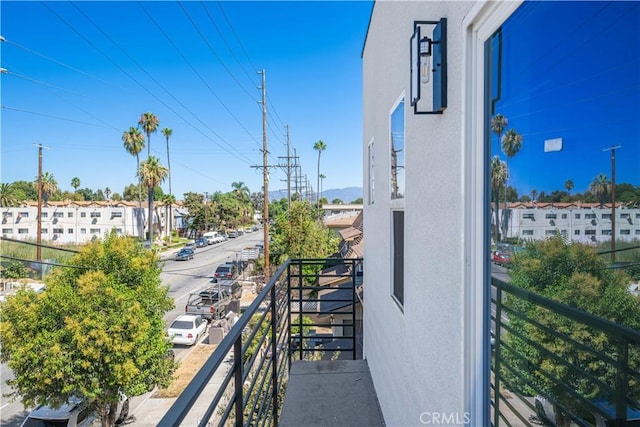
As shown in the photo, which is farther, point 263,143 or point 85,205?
point 85,205

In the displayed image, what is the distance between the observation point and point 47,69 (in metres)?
20.0

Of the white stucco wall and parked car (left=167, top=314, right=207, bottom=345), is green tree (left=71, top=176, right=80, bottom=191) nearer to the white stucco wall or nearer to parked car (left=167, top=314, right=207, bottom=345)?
parked car (left=167, top=314, right=207, bottom=345)

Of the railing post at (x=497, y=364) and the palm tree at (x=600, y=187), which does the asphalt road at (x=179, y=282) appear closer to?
the railing post at (x=497, y=364)

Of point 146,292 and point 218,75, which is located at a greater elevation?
point 218,75

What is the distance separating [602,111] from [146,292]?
9850 mm

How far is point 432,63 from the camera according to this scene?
134 cm

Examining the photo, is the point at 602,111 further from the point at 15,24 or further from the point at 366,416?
the point at 15,24

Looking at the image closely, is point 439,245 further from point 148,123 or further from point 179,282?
point 148,123

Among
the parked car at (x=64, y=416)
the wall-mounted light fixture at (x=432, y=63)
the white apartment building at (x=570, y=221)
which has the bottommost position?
the parked car at (x=64, y=416)

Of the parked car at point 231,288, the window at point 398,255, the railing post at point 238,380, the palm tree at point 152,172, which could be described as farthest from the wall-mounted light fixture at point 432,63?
the palm tree at point 152,172

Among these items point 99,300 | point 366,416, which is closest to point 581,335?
point 366,416

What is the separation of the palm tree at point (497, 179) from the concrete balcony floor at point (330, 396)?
1999mm

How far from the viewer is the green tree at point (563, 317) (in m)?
0.63

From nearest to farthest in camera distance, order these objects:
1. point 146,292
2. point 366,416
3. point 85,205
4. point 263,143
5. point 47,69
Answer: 1. point 366,416
2. point 146,292
3. point 263,143
4. point 47,69
5. point 85,205
